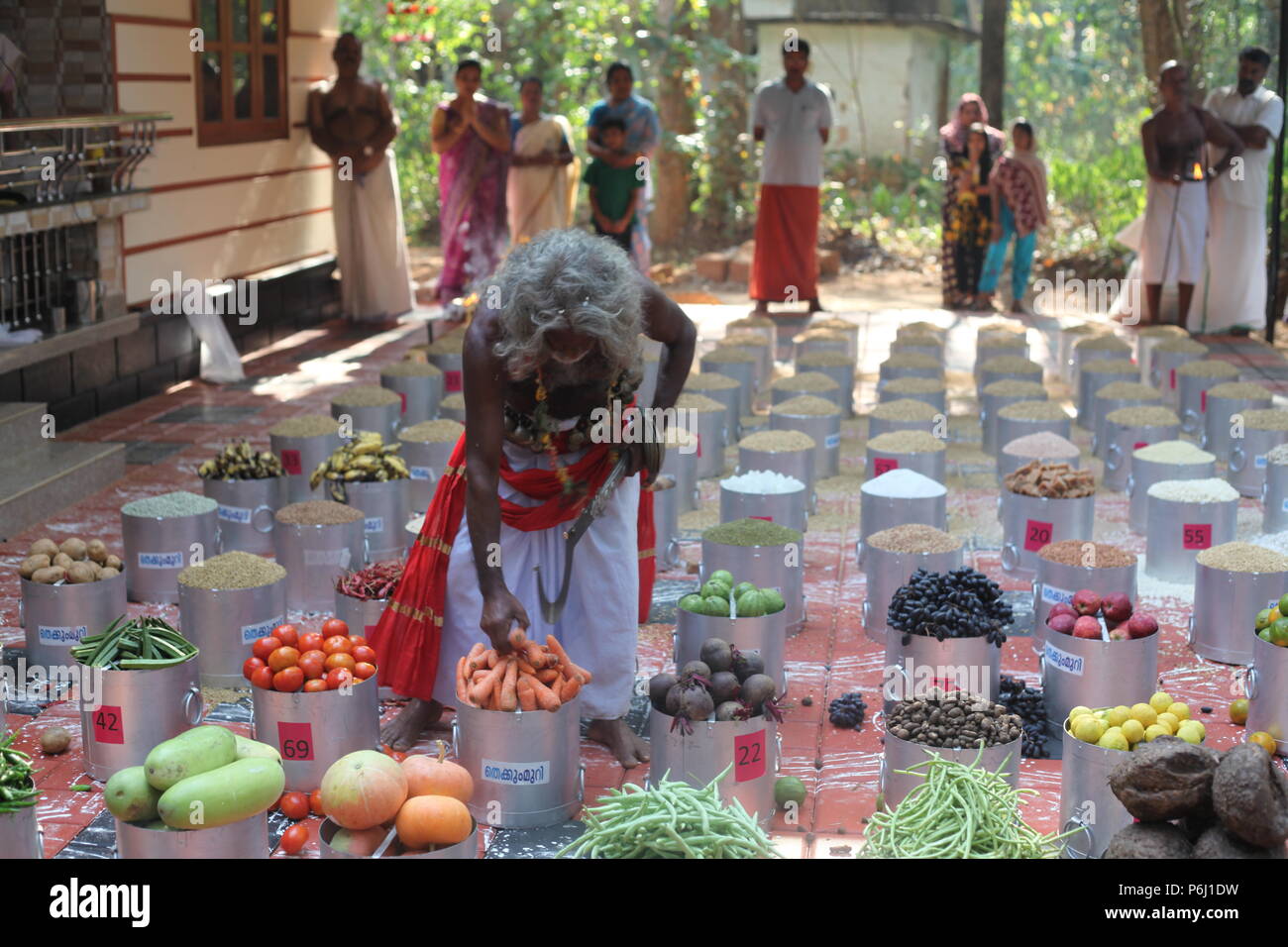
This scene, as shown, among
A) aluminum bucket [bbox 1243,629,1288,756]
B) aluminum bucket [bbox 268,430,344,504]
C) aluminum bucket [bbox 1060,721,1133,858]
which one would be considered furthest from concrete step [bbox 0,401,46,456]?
aluminum bucket [bbox 1243,629,1288,756]

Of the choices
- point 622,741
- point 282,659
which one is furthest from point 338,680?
point 622,741

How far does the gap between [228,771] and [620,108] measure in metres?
8.82

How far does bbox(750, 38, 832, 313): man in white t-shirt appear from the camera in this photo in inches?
472

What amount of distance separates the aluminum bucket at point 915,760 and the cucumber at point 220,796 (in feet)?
4.64

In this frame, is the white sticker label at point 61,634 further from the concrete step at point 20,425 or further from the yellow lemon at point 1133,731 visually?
the yellow lemon at point 1133,731

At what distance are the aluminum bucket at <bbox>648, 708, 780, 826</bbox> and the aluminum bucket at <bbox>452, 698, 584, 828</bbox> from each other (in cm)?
25

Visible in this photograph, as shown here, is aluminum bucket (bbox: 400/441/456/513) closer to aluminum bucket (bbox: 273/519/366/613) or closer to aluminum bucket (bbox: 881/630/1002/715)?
aluminum bucket (bbox: 273/519/366/613)

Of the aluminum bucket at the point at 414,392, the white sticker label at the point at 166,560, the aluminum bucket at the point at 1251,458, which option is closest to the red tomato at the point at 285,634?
the white sticker label at the point at 166,560

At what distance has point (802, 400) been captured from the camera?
7.28m

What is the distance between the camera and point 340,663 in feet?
13.1

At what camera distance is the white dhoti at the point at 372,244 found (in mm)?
11719

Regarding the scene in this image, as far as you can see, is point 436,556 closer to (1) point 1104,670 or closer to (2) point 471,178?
(1) point 1104,670
